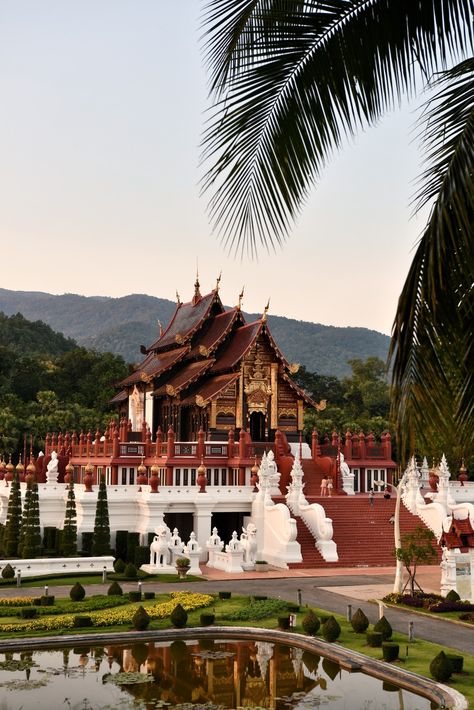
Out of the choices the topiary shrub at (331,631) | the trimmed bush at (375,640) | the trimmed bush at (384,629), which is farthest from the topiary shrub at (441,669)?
the topiary shrub at (331,631)

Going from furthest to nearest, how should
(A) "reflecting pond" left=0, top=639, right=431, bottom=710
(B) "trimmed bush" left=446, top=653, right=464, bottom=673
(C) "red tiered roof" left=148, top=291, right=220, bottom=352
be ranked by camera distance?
(C) "red tiered roof" left=148, top=291, right=220, bottom=352, (B) "trimmed bush" left=446, top=653, right=464, bottom=673, (A) "reflecting pond" left=0, top=639, right=431, bottom=710

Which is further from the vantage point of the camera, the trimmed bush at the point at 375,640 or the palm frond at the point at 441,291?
the trimmed bush at the point at 375,640

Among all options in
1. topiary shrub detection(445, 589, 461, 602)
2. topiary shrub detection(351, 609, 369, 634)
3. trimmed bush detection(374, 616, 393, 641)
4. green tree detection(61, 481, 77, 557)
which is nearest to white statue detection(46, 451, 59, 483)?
green tree detection(61, 481, 77, 557)

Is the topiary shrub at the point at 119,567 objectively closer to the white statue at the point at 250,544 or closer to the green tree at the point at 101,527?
the green tree at the point at 101,527

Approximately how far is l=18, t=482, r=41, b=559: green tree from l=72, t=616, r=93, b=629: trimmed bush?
10.2m

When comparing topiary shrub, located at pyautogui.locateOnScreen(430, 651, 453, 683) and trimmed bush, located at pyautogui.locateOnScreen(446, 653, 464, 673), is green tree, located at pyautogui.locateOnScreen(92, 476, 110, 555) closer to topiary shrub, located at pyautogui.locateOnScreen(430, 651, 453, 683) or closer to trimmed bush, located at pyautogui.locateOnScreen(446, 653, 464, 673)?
trimmed bush, located at pyautogui.locateOnScreen(446, 653, 464, 673)

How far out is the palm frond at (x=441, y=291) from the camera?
17.6ft

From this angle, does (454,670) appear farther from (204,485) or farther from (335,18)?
(204,485)

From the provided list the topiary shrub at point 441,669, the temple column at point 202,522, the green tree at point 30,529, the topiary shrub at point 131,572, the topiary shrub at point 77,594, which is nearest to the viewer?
the topiary shrub at point 441,669

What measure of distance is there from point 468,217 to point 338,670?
12598 millimetres

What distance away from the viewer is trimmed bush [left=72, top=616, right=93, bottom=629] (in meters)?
19.4

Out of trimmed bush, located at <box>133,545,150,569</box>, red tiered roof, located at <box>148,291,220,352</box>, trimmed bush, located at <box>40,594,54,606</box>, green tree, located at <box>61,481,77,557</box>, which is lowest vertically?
trimmed bush, located at <box>40,594,54,606</box>

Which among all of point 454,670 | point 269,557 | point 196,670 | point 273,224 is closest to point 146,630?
point 196,670

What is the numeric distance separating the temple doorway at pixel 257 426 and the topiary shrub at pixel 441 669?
84.3 feet
